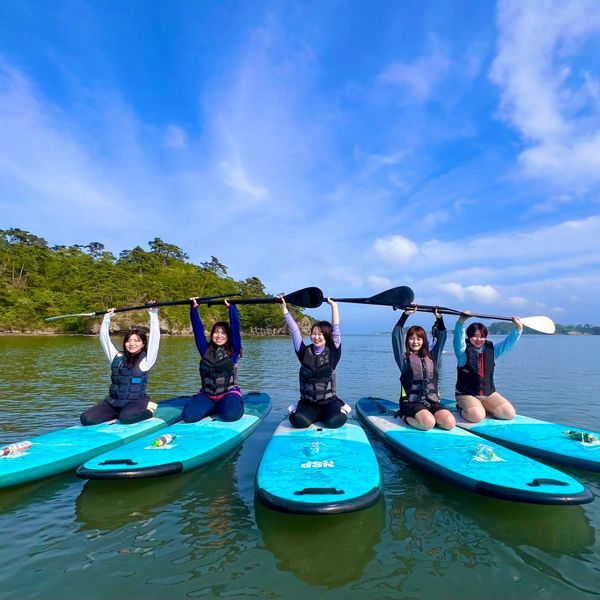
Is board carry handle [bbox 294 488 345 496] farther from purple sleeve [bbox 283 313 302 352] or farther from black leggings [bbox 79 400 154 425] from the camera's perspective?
black leggings [bbox 79 400 154 425]

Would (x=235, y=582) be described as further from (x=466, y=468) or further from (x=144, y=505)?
(x=466, y=468)

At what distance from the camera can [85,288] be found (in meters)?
54.5

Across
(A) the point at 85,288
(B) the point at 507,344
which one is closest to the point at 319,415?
(B) the point at 507,344

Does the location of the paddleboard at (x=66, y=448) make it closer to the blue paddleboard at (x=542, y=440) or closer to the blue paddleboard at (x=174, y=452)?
the blue paddleboard at (x=174, y=452)

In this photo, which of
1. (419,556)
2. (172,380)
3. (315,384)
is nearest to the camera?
(419,556)

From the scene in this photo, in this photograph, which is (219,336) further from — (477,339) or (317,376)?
(477,339)

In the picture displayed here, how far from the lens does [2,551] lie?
3.19m

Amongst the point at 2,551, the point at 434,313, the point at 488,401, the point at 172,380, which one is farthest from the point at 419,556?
the point at 172,380

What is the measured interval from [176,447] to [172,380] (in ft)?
31.1

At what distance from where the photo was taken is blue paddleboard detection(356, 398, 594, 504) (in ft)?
11.2

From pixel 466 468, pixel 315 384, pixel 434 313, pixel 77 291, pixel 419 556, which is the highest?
pixel 77 291

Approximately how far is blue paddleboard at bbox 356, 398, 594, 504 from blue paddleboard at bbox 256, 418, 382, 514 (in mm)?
642

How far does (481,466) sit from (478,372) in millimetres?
2494

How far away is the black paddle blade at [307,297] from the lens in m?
6.65
